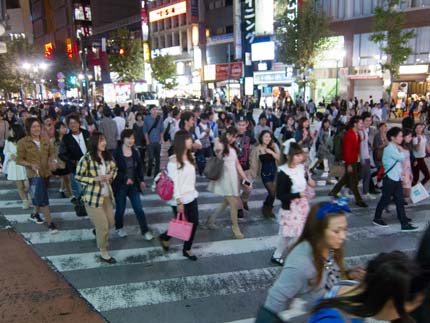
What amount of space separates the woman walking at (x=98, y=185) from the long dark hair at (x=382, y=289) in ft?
13.8

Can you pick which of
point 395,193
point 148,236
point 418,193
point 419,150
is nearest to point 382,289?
point 148,236

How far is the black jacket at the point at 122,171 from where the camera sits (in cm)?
599

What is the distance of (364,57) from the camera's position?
3794cm

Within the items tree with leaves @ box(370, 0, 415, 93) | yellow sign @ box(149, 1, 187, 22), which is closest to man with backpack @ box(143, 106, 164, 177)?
tree with leaves @ box(370, 0, 415, 93)

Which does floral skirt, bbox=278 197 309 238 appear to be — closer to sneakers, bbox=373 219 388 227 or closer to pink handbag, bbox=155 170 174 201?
pink handbag, bbox=155 170 174 201

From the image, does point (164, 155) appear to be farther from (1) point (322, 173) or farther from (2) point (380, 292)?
(2) point (380, 292)

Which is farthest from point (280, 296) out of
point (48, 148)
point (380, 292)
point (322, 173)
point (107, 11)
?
point (107, 11)

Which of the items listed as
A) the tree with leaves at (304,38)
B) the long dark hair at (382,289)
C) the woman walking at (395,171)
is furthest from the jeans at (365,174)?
the tree with leaves at (304,38)

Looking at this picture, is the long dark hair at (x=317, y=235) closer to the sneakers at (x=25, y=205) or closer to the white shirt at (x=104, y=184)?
the white shirt at (x=104, y=184)

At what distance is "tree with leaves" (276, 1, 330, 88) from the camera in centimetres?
2973

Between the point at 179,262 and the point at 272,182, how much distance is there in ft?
8.08

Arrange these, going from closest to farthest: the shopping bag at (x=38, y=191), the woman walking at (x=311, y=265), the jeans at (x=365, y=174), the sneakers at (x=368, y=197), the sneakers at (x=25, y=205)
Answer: the woman walking at (x=311, y=265)
the shopping bag at (x=38, y=191)
the jeans at (x=365, y=174)
the sneakers at (x=25, y=205)
the sneakers at (x=368, y=197)

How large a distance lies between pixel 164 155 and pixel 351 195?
4495 millimetres

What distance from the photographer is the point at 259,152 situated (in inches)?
279
